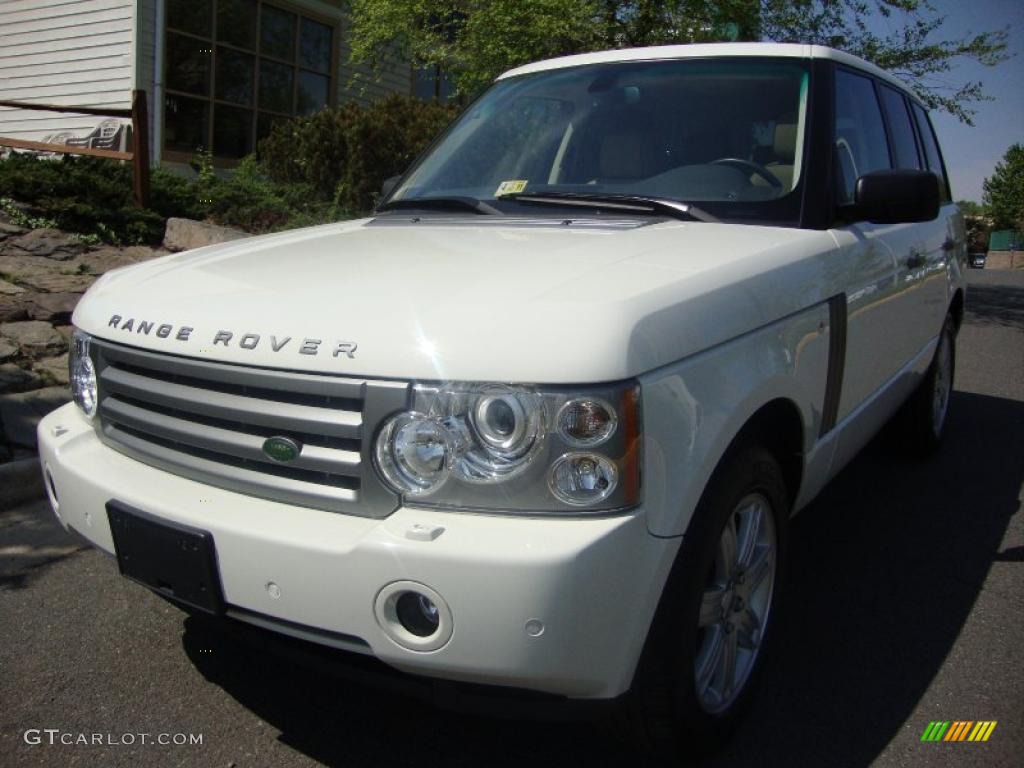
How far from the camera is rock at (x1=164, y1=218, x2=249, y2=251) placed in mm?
7941

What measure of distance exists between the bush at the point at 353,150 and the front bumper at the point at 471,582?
27.1ft

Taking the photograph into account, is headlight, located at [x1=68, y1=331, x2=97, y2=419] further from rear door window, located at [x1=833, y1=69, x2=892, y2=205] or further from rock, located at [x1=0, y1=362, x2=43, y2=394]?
rock, located at [x1=0, y1=362, x2=43, y2=394]

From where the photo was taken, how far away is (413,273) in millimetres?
2289

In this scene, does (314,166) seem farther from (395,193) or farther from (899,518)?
(899,518)

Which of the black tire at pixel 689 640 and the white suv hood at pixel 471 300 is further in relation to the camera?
the black tire at pixel 689 640

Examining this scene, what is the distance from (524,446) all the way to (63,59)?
13.2 metres

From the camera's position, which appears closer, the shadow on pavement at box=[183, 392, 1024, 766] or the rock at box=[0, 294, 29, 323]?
the shadow on pavement at box=[183, 392, 1024, 766]

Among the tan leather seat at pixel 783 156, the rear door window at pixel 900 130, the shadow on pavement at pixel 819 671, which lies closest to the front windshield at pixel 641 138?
the tan leather seat at pixel 783 156

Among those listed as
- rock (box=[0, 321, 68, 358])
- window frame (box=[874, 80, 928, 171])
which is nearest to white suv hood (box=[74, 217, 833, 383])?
window frame (box=[874, 80, 928, 171])

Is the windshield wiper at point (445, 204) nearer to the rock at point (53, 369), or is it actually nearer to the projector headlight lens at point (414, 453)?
the projector headlight lens at point (414, 453)

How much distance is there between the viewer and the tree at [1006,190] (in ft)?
185

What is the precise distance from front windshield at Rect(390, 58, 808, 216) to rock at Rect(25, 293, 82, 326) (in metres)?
3.43

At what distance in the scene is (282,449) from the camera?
2.04 meters

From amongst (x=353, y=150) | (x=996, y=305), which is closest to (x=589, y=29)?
(x=353, y=150)
